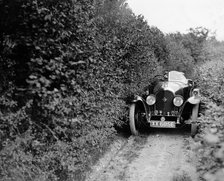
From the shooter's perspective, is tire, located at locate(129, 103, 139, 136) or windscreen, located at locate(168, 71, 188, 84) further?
windscreen, located at locate(168, 71, 188, 84)

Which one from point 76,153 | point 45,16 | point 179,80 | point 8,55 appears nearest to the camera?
point 45,16

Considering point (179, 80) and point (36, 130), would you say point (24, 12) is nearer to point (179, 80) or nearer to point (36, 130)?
point (36, 130)

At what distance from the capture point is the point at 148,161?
6.30 metres

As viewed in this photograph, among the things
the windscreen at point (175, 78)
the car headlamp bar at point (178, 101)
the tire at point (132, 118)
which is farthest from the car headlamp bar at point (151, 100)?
the windscreen at point (175, 78)

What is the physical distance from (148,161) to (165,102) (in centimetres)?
230

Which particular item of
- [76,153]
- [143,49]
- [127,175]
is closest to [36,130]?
[76,153]

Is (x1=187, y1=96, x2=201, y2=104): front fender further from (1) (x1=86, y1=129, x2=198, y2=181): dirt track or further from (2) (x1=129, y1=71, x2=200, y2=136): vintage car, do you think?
(1) (x1=86, y1=129, x2=198, y2=181): dirt track

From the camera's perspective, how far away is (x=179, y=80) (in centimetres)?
940

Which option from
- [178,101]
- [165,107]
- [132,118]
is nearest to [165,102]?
[165,107]

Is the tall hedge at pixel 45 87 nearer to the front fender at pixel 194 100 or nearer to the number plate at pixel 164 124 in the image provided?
the number plate at pixel 164 124

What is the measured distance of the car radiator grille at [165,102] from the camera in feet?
26.7

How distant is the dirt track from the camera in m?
5.35

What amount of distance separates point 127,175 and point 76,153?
1385 mm

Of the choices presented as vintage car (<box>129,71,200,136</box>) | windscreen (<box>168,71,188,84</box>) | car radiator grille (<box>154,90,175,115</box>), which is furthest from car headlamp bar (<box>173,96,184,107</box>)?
windscreen (<box>168,71,188,84</box>)
